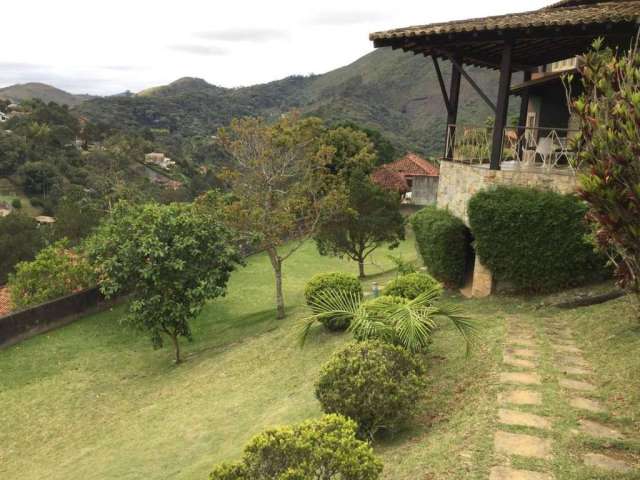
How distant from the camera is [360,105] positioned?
96.8 metres

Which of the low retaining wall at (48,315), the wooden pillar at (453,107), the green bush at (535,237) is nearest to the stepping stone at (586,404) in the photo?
the green bush at (535,237)

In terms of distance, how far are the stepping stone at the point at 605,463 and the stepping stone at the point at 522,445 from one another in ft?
1.09

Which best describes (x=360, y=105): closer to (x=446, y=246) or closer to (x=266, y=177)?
(x=266, y=177)

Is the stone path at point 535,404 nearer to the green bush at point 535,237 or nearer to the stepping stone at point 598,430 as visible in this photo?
the stepping stone at point 598,430

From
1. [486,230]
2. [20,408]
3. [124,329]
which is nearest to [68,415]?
[20,408]

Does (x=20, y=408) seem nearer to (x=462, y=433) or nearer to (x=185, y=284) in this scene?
(x=185, y=284)

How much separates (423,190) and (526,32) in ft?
109

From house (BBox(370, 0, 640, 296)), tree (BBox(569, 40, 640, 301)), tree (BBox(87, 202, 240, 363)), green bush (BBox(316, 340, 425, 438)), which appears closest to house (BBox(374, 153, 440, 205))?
house (BBox(370, 0, 640, 296))

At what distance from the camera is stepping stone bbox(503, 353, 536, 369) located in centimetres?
706

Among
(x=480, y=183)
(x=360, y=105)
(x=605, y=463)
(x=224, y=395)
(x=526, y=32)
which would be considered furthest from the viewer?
(x=360, y=105)

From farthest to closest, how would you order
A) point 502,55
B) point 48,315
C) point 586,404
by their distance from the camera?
point 48,315 → point 502,55 → point 586,404

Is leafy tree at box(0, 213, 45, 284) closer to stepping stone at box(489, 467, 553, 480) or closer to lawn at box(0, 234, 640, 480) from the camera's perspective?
lawn at box(0, 234, 640, 480)

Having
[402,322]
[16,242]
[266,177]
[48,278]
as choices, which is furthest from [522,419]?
[16,242]

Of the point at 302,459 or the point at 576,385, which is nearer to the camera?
the point at 302,459
